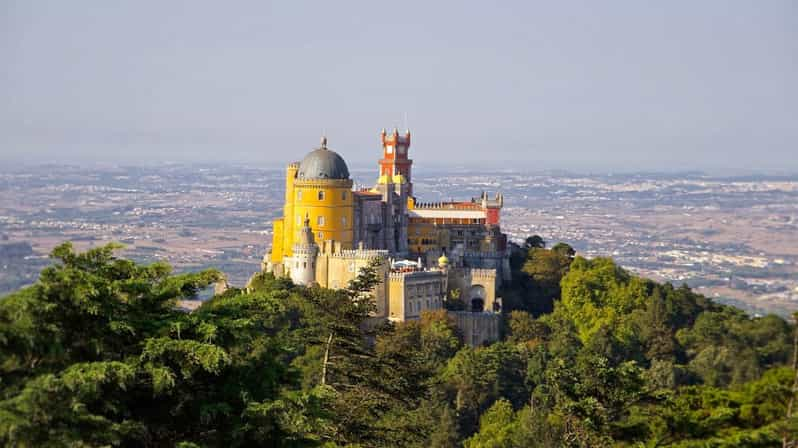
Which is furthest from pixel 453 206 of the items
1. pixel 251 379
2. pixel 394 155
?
pixel 251 379

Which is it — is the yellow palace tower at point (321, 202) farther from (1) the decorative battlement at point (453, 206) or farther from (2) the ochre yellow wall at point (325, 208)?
(1) the decorative battlement at point (453, 206)

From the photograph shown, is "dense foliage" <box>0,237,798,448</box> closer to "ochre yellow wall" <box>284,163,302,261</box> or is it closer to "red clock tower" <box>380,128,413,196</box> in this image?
"ochre yellow wall" <box>284,163,302,261</box>

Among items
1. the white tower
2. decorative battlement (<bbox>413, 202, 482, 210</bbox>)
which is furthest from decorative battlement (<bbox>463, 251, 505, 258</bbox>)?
the white tower

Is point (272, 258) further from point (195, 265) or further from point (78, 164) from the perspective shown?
point (78, 164)

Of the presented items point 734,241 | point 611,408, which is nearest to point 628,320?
point 611,408

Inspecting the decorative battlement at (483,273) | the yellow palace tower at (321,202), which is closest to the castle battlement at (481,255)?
the decorative battlement at (483,273)
